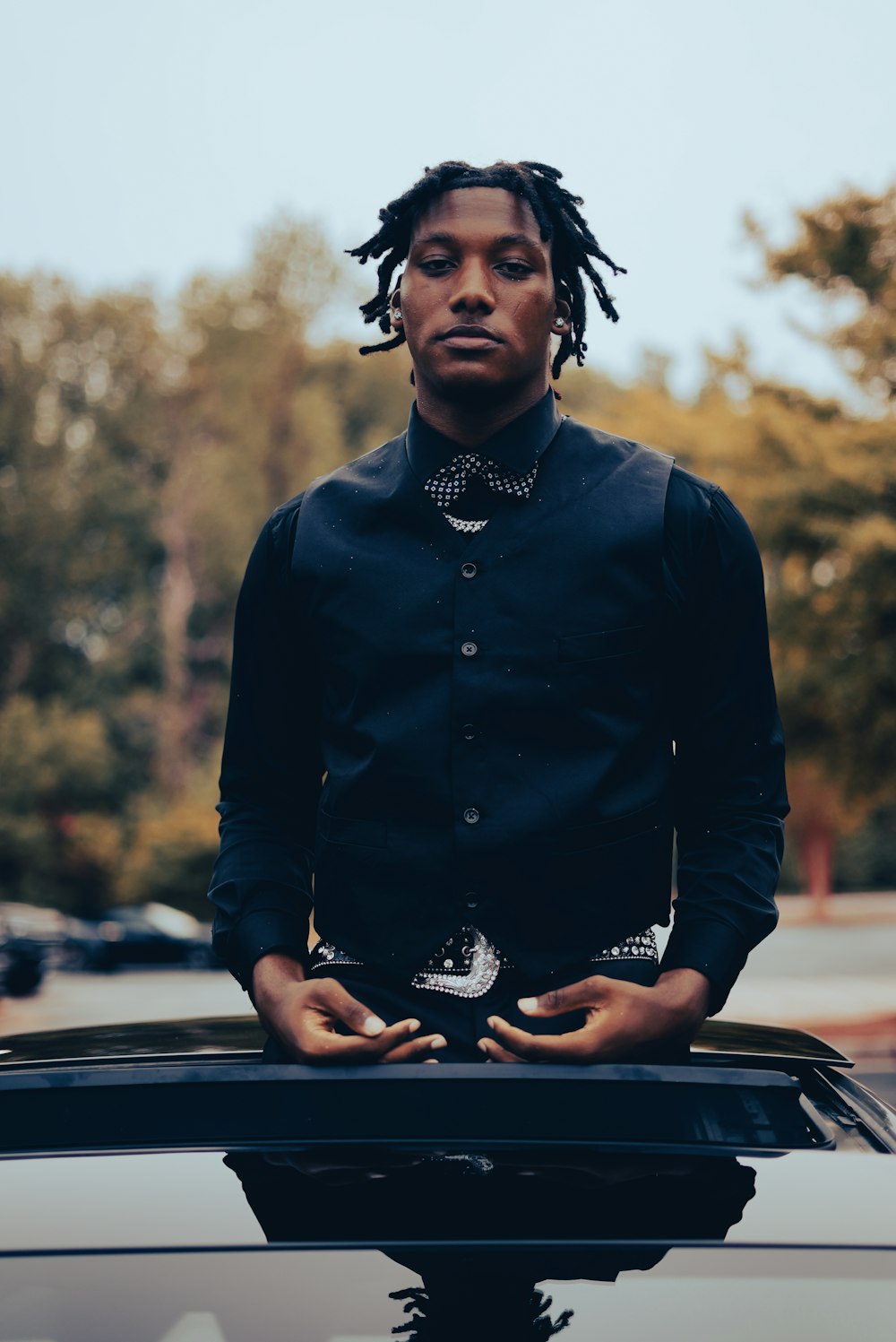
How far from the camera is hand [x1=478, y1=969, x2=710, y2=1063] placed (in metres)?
1.60

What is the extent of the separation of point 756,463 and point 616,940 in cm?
1430

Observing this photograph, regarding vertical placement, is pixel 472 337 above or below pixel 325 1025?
above

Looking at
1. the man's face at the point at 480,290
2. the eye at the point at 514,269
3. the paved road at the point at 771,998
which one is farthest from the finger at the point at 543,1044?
the paved road at the point at 771,998

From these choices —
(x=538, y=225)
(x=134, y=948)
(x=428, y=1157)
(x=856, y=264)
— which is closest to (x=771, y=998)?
(x=856, y=264)

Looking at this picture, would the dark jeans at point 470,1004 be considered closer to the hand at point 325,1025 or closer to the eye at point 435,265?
the hand at point 325,1025

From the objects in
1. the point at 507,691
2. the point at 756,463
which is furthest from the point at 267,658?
the point at 756,463

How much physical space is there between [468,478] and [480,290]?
222 mm

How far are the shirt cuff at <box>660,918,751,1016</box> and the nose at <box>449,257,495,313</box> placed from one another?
0.76 metres

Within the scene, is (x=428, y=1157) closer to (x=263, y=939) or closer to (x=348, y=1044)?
(x=348, y=1044)

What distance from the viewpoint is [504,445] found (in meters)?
2.02

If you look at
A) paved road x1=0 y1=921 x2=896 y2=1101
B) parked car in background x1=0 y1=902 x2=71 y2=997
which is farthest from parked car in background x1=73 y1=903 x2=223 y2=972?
parked car in background x1=0 y1=902 x2=71 y2=997

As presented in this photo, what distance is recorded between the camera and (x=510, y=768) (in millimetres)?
1804

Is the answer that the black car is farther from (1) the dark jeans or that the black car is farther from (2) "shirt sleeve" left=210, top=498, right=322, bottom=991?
(2) "shirt sleeve" left=210, top=498, right=322, bottom=991

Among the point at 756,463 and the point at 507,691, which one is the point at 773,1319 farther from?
the point at 756,463
